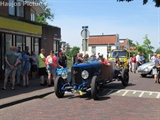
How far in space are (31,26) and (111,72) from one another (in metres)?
6.85

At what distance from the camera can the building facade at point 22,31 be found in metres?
15.0

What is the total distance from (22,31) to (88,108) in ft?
29.7

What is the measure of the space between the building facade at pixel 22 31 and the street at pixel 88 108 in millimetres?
5323

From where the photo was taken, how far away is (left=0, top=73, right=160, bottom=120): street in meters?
7.55

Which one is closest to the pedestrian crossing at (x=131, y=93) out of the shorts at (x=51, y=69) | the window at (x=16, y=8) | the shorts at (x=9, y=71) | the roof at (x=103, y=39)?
the shorts at (x=51, y=69)

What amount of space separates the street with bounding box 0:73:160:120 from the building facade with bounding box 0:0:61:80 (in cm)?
532

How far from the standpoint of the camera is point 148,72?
19.0 meters

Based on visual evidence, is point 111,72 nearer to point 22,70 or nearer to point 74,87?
point 74,87

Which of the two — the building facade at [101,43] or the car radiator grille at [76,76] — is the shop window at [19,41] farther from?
the building facade at [101,43]

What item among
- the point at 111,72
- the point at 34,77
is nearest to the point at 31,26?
the point at 34,77

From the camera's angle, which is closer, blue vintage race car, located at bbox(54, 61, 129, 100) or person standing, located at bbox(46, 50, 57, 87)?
blue vintage race car, located at bbox(54, 61, 129, 100)

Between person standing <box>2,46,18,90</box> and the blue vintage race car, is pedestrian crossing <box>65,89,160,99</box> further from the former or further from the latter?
person standing <box>2,46,18,90</box>

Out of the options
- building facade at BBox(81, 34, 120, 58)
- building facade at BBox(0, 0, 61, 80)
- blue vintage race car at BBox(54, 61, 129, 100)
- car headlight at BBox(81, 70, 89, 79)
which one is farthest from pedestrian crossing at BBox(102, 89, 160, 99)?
building facade at BBox(81, 34, 120, 58)

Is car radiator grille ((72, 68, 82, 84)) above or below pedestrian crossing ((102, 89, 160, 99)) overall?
above
